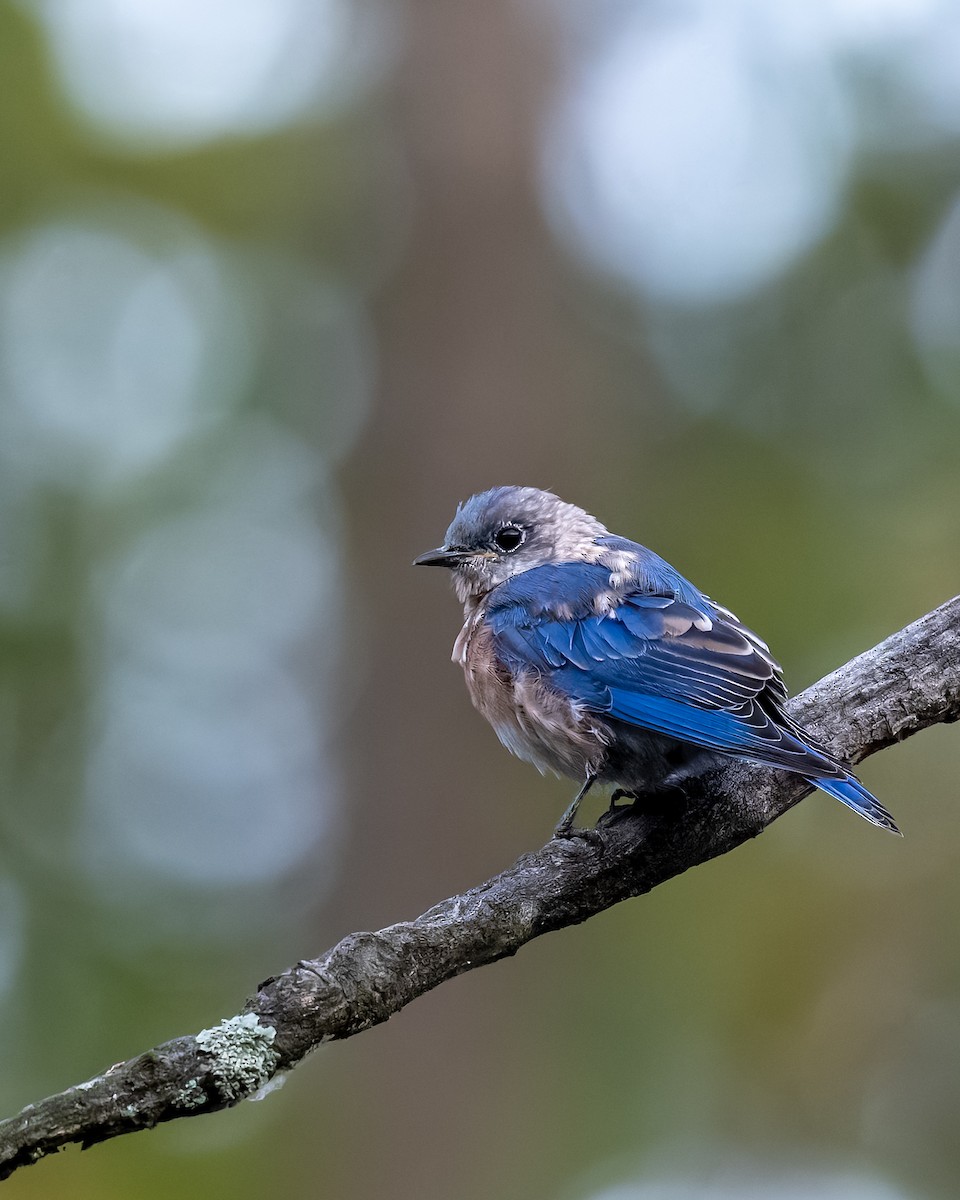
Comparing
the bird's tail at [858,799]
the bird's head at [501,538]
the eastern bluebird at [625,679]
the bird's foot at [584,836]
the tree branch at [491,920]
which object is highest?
the bird's head at [501,538]

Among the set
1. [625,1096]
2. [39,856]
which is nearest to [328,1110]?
[625,1096]

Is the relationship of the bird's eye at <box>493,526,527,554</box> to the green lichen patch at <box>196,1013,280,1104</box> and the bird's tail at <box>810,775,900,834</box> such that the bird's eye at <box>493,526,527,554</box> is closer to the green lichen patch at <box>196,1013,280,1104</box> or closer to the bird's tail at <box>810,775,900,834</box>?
the bird's tail at <box>810,775,900,834</box>

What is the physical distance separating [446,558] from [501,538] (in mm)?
293

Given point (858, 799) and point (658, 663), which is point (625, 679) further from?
point (858, 799)

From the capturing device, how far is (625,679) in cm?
457

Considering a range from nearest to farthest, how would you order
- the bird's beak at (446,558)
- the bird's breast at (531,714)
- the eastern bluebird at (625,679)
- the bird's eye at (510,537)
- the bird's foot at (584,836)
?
the bird's foot at (584,836) → the eastern bluebird at (625,679) → the bird's breast at (531,714) → the bird's beak at (446,558) → the bird's eye at (510,537)

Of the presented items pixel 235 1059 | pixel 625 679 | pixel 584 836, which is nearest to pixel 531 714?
pixel 625 679

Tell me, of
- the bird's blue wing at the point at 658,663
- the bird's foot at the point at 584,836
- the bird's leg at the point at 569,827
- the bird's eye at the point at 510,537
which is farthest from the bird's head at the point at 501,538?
the bird's foot at the point at 584,836

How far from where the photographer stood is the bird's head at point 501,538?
5.77 metres

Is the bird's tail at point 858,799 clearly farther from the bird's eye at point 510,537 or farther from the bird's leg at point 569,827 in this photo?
the bird's eye at point 510,537

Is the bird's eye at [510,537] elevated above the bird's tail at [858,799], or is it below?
above

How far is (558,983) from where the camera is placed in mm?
8914

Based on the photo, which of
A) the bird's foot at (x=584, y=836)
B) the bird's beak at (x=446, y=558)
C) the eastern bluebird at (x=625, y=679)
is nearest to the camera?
the bird's foot at (x=584, y=836)

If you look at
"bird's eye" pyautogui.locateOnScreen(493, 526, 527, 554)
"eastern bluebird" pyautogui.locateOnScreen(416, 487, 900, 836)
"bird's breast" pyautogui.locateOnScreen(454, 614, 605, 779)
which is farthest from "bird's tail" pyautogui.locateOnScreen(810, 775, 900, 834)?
"bird's eye" pyautogui.locateOnScreen(493, 526, 527, 554)
